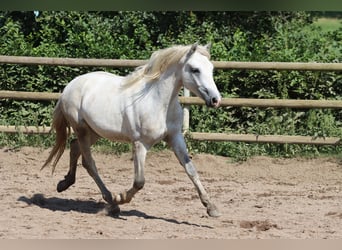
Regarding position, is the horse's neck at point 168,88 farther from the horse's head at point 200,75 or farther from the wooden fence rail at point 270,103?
the wooden fence rail at point 270,103

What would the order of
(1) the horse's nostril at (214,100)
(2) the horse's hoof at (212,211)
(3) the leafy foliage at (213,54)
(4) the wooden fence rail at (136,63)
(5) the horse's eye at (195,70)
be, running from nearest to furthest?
(1) the horse's nostril at (214,100), (5) the horse's eye at (195,70), (2) the horse's hoof at (212,211), (4) the wooden fence rail at (136,63), (3) the leafy foliage at (213,54)

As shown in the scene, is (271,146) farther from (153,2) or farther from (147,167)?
(153,2)

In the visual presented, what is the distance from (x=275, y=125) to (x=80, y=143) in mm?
3589

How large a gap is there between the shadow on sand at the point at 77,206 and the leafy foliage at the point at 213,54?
2.60 m

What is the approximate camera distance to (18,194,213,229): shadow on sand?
5.36 meters

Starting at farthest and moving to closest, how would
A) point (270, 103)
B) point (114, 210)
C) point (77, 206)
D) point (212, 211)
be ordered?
1. point (270, 103)
2. point (77, 206)
3. point (114, 210)
4. point (212, 211)

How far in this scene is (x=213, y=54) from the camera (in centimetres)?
900

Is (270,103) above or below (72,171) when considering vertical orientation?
above

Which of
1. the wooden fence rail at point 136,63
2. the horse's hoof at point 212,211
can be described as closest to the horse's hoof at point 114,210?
the horse's hoof at point 212,211

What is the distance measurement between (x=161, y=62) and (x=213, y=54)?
3.96 metres

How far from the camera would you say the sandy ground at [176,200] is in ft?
15.4

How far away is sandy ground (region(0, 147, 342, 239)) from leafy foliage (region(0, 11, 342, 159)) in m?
0.54

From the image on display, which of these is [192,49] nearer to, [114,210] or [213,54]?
[114,210]

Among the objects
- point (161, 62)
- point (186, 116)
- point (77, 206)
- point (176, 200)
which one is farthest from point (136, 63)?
point (161, 62)
